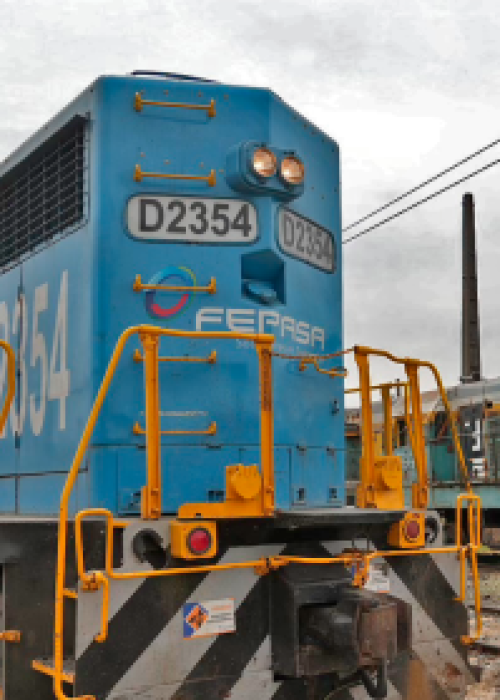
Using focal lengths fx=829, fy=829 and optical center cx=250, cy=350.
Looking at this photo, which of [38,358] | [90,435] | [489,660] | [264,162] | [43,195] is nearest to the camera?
[90,435]

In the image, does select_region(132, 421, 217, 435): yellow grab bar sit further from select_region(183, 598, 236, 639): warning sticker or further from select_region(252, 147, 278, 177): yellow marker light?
select_region(252, 147, 278, 177): yellow marker light

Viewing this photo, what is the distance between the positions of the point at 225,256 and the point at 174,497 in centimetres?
125

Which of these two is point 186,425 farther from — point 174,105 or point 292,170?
point 174,105

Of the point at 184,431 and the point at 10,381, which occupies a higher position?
the point at 10,381

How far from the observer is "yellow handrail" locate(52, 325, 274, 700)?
3070 millimetres

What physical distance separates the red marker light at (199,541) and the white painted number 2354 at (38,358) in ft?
3.82

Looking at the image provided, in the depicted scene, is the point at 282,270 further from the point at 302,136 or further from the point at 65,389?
the point at 65,389

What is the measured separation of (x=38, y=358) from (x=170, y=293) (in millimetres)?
864

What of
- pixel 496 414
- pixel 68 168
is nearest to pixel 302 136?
pixel 68 168

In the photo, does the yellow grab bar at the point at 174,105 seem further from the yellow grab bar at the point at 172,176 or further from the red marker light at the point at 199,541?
the red marker light at the point at 199,541

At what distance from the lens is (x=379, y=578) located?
3891 millimetres

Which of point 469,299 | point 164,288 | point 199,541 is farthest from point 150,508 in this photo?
point 469,299

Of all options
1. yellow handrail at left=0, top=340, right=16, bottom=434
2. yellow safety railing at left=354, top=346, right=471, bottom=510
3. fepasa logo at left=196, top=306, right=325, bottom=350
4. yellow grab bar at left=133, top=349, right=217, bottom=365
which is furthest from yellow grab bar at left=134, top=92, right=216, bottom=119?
yellow safety railing at left=354, top=346, right=471, bottom=510

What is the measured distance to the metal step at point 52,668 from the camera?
314cm
